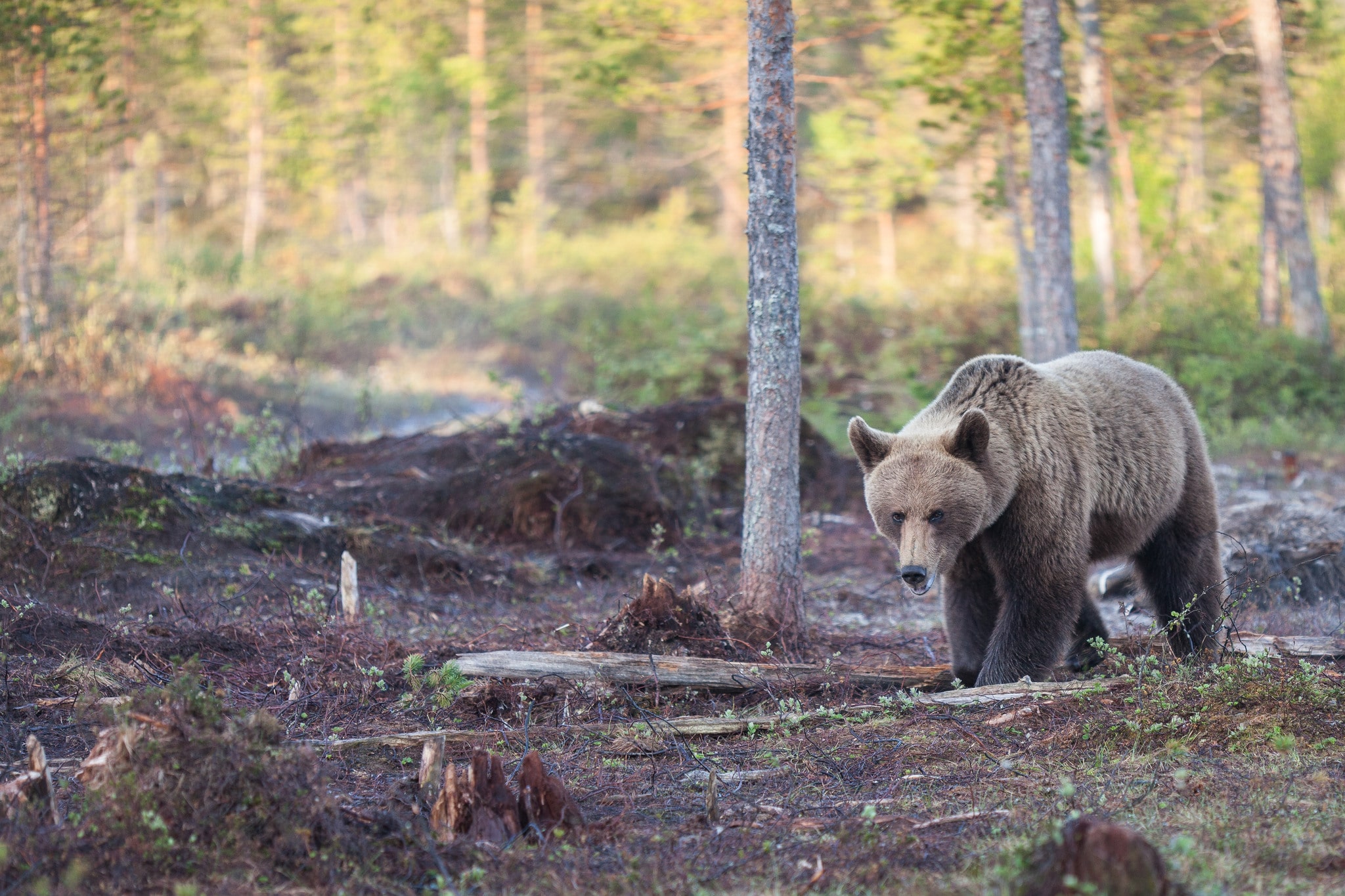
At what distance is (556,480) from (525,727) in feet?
18.4

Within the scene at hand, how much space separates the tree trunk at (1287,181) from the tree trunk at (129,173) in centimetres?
1878

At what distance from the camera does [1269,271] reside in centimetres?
1973

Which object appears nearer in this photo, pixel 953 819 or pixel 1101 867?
pixel 1101 867

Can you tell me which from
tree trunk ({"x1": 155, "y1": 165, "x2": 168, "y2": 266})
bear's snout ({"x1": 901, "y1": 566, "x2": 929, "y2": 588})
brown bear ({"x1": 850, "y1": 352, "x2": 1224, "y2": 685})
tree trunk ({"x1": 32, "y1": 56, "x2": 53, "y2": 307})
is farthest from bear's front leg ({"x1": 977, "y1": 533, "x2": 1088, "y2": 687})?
tree trunk ({"x1": 155, "y1": 165, "x2": 168, "y2": 266})

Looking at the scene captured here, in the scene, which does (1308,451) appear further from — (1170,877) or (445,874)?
(445,874)

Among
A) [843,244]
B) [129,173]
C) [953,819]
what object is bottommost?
[953,819]

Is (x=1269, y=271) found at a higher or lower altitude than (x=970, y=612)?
higher

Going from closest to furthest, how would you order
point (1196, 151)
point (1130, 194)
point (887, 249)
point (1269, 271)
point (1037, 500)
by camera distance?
point (1037, 500) → point (1269, 271) → point (1130, 194) → point (1196, 151) → point (887, 249)

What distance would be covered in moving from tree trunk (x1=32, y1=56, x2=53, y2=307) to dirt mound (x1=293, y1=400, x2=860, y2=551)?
795 centimetres

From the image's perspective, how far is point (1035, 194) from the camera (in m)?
11.2

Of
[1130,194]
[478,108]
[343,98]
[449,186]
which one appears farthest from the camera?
[449,186]

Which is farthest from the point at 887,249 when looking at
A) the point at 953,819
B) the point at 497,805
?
the point at 497,805

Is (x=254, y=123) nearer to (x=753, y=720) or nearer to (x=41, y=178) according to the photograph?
(x=41, y=178)

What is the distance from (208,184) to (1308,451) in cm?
3805
